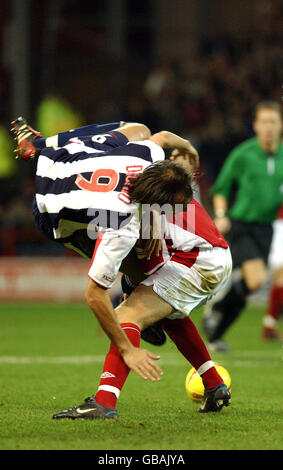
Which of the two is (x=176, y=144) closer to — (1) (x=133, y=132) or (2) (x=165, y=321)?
(1) (x=133, y=132)

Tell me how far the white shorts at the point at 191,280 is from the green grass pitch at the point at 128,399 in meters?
0.59

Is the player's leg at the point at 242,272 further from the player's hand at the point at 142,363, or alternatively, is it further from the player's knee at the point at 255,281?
the player's hand at the point at 142,363

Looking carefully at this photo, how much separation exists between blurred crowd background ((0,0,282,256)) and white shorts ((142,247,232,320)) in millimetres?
8878

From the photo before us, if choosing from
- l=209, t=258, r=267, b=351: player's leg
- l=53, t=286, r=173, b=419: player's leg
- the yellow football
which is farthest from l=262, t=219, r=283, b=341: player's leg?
l=53, t=286, r=173, b=419: player's leg

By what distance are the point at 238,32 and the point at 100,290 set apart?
13798 mm

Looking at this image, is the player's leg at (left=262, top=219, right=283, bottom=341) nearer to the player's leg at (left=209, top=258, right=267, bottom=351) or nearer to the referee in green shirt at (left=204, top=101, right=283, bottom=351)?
the referee in green shirt at (left=204, top=101, right=283, bottom=351)

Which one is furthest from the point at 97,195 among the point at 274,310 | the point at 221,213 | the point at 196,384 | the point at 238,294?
the point at 274,310

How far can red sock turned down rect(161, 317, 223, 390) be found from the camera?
460cm

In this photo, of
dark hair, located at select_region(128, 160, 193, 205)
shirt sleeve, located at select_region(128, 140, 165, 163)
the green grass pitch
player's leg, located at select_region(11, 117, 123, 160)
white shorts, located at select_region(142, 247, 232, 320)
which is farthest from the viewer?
player's leg, located at select_region(11, 117, 123, 160)
